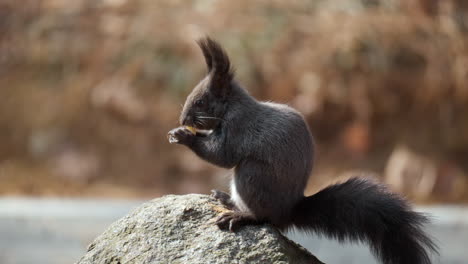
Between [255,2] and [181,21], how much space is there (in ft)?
5.09

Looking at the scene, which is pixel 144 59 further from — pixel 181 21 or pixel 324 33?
pixel 324 33

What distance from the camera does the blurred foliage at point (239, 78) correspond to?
13.1 m

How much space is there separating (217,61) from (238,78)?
29.8 ft

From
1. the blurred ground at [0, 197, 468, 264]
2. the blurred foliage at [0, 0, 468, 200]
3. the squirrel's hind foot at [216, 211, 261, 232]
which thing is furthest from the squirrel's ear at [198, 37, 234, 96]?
the blurred foliage at [0, 0, 468, 200]

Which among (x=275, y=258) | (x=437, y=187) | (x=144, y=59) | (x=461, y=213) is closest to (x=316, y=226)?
(x=275, y=258)

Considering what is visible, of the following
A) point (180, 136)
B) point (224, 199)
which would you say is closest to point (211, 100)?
point (180, 136)

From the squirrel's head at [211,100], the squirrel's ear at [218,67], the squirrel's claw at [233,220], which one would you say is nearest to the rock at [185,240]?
the squirrel's claw at [233,220]

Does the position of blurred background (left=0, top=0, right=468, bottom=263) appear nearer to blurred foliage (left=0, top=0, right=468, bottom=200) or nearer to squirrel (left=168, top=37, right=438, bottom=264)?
blurred foliage (left=0, top=0, right=468, bottom=200)

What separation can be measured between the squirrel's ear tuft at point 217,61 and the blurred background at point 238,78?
27.2 feet

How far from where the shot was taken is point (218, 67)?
4.00 m

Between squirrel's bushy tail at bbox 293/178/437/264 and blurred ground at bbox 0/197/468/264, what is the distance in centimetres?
246

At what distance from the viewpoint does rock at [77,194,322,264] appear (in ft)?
11.9

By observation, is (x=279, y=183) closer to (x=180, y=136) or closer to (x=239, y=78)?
(x=180, y=136)

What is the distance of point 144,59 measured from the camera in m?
14.2
